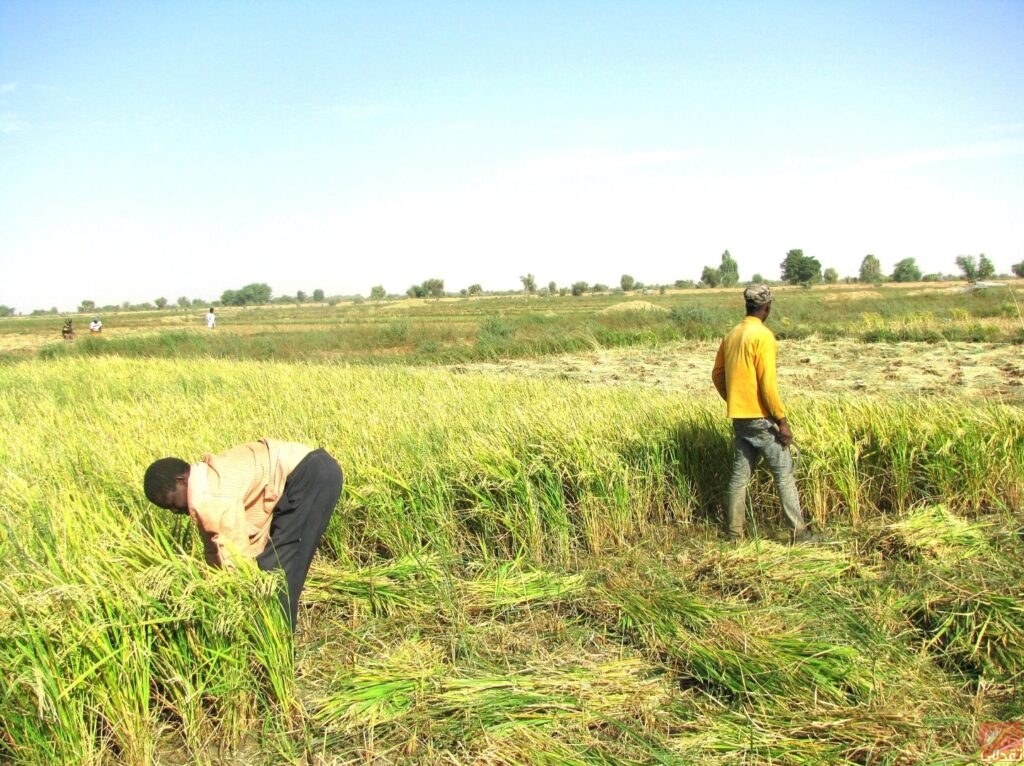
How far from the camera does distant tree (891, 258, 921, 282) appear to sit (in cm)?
7894

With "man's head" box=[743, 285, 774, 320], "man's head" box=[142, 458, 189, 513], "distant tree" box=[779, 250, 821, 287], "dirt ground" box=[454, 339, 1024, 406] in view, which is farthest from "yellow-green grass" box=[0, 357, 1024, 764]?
"distant tree" box=[779, 250, 821, 287]

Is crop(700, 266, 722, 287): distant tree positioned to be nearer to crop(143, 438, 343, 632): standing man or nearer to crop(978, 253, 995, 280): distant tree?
crop(978, 253, 995, 280): distant tree

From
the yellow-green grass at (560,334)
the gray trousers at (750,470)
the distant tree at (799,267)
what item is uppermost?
the distant tree at (799,267)

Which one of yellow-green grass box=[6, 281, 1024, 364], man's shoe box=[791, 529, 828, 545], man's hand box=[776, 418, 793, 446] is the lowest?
man's shoe box=[791, 529, 828, 545]

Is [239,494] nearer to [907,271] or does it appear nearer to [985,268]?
[985,268]

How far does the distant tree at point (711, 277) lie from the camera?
82.1 m

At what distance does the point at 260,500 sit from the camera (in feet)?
9.96

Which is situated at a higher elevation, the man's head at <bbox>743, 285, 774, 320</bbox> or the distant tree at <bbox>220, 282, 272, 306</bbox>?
the distant tree at <bbox>220, 282, 272, 306</bbox>

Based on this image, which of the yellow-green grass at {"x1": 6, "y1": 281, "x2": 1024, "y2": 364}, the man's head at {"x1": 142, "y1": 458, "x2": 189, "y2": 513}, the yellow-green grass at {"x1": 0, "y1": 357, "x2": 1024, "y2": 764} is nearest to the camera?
the yellow-green grass at {"x1": 0, "y1": 357, "x2": 1024, "y2": 764}

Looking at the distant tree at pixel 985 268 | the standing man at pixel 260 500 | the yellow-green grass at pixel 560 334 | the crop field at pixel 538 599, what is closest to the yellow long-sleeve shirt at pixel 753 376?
the crop field at pixel 538 599

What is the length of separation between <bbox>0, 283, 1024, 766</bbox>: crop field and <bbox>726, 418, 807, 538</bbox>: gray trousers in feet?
0.69

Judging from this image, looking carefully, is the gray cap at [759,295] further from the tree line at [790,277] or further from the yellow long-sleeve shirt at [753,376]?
the tree line at [790,277]

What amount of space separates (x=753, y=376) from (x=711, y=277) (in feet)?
268

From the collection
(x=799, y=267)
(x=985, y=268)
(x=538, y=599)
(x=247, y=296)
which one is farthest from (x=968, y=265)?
(x=247, y=296)
